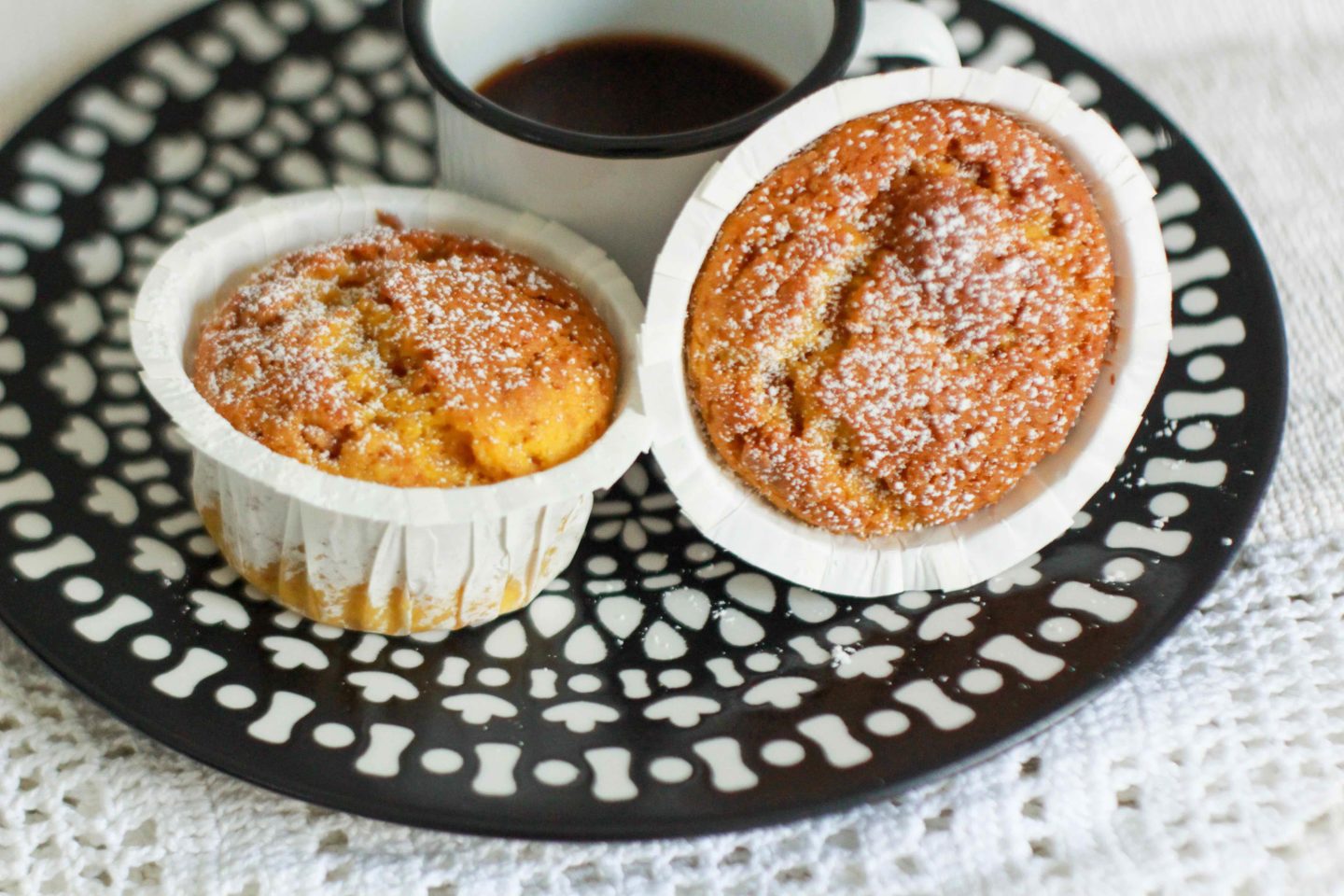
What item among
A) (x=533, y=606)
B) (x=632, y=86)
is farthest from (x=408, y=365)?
(x=632, y=86)

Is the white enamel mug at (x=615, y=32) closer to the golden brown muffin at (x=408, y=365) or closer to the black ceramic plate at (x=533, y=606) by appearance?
the golden brown muffin at (x=408, y=365)

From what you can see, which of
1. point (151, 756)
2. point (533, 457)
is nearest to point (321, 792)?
point (151, 756)

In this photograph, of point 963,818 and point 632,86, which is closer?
point 963,818

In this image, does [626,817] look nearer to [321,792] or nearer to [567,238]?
[321,792]

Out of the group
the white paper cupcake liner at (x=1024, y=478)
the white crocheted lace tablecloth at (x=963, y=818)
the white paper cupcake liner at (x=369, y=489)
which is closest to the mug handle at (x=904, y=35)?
the white paper cupcake liner at (x=1024, y=478)

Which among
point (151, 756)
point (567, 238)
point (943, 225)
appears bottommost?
point (151, 756)

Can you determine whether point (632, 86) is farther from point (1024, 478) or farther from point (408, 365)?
point (1024, 478)
